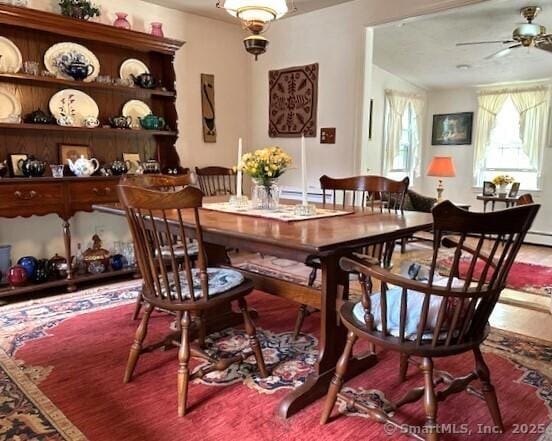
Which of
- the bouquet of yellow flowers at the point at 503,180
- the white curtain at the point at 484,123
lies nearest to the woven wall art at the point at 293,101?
the bouquet of yellow flowers at the point at 503,180

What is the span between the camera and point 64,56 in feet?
11.3

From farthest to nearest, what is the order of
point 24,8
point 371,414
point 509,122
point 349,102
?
point 509,122, point 349,102, point 24,8, point 371,414

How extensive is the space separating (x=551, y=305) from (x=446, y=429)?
1.95 meters

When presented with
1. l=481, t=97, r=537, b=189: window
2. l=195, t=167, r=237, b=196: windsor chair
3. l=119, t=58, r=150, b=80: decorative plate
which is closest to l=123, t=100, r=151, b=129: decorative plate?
l=119, t=58, r=150, b=80: decorative plate

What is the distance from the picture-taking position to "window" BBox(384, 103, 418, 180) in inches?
268

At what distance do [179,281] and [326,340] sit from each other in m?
0.68

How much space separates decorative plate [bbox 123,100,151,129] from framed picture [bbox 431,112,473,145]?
512 centimetres

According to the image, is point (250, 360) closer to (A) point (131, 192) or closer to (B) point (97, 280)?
(A) point (131, 192)

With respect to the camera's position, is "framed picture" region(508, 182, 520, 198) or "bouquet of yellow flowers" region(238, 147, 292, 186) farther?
"framed picture" region(508, 182, 520, 198)

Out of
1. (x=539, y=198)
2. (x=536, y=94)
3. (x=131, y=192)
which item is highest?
(x=536, y=94)

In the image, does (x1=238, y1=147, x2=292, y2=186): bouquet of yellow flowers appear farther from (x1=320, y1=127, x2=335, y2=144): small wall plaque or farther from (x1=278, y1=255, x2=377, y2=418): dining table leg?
(x1=320, y1=127, x2=335, y2=144): small wall plaque

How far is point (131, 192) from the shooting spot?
1688mm

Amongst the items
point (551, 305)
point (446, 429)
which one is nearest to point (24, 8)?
point (446, 429)

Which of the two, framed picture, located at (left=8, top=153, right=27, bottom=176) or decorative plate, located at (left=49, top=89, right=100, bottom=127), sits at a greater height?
decorative plate, located at (left=49, top=89, right=100, bottom=127)
